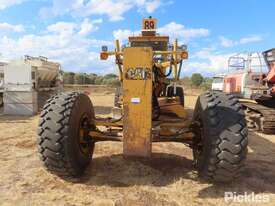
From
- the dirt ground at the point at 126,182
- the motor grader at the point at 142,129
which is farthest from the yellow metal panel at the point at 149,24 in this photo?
the motor grader at the point at 142,129

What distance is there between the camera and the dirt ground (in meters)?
3.96

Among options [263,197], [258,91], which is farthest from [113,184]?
[258,91]

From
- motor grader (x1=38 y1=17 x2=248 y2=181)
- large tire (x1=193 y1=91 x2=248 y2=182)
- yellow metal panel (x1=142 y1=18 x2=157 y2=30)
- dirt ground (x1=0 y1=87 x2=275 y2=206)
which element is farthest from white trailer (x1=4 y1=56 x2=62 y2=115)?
large tire (x1=193 y1=91 x2=248 y2=182)

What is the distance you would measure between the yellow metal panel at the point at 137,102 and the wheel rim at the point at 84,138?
833 millimetres

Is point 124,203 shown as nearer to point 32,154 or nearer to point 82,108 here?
point 82,108

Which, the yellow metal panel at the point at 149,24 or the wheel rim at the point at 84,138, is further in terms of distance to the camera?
the yellow metal panel at the point at 149,24

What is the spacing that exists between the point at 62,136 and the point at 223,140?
1.95 metres

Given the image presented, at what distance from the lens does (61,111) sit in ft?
14.4

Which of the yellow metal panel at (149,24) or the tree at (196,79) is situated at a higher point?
the yellow metal panel at (149,24)

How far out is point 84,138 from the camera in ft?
16.3

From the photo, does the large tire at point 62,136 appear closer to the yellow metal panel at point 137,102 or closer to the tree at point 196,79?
the yellow metal panel at point 137,102

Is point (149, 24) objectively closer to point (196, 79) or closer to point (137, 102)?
point (137, 102)

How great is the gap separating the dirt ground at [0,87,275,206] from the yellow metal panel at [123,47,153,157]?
54cm

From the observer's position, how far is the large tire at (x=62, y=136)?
426 centimetres
